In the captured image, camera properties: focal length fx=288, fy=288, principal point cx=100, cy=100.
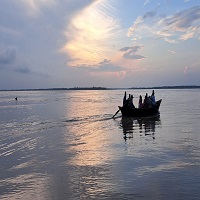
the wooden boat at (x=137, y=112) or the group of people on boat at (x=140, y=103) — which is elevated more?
the group of people on boat at (x=140, y=103)

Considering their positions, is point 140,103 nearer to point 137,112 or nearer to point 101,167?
point 137,112

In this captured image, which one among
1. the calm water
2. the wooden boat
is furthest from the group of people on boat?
the calm water

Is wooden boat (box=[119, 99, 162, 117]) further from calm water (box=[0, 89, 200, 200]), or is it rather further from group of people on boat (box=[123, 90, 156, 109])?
calm water (box=[0, 89, 200, 200])

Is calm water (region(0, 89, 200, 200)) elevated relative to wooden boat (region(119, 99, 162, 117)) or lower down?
lower down

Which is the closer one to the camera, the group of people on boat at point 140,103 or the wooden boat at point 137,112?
the wooden boat at point 137,112

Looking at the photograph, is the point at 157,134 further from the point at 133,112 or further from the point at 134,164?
the point at 133,112

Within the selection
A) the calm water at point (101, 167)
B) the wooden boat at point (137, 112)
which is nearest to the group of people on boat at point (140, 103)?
the wooden boat at point (137, 112)

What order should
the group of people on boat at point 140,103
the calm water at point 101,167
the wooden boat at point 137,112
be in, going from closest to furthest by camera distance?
the calm water at point 101,167
the wooden boat at point 137,112
the group of people on boat at point 140,103

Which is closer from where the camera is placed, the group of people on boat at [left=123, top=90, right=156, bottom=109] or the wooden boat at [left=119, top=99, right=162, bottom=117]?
the wooden boat at [left=119, top=99, right=162, bottom=117]

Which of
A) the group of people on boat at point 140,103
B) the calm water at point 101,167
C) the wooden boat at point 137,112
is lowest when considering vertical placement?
the calm water at point 101,167

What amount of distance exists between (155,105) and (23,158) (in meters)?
19.8

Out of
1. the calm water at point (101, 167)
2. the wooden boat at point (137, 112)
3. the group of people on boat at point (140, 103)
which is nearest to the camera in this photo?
the calm water at point (101, 167)

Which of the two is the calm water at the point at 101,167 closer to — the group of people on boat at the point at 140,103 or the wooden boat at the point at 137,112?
Result: the wooden boat at the point at 137,112

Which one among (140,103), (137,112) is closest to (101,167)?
(137,112)
